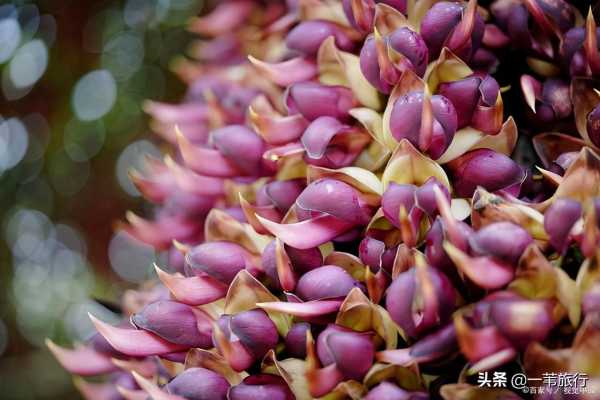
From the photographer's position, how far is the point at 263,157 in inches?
14.6

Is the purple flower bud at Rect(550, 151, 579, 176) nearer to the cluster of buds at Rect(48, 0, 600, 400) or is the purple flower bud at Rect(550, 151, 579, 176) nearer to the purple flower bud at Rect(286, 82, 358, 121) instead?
the cluster of buds at Rect(48, 0, 600, 400)

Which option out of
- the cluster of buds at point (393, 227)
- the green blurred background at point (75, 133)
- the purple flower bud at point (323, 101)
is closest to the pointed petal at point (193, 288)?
the cluster of buds at point (393, 227)

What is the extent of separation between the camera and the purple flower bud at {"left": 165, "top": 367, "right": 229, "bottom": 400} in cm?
30

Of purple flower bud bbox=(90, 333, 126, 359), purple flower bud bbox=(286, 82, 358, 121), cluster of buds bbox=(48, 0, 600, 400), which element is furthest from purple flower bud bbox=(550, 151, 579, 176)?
purple flower bud bbox=(90, 333, 126, 359)

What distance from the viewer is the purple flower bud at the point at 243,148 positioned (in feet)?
1.23

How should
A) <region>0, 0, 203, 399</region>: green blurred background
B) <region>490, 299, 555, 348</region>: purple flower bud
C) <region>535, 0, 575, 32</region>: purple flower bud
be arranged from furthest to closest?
<region>0, 0, 203, 399</region>: green blurred background → <region>535, 0, 575, 32</region>: purple flower bud → <region>490, 299, 555, 348</region>: purple flower bud

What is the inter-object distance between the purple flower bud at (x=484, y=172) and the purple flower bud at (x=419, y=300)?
61 mm

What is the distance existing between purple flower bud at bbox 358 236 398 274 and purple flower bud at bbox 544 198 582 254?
0.07 m

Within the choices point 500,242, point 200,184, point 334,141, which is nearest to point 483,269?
point 500,242

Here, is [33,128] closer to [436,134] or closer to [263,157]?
[263,157]

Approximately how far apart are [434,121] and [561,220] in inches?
2.9

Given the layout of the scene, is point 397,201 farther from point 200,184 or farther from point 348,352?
point 200,184

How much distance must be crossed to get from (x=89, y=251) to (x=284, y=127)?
47cm

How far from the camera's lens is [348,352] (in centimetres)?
27
